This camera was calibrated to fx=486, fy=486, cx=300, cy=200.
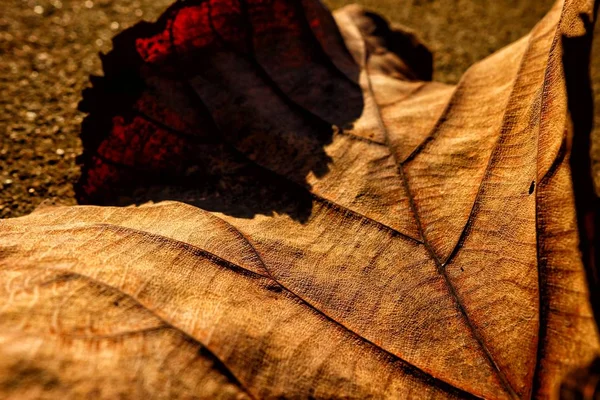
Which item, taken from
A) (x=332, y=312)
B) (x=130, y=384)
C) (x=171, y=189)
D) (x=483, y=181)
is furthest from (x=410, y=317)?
(x=171, y=189)

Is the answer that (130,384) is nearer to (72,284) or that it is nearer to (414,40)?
(72,284)

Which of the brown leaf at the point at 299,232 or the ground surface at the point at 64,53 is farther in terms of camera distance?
the ground surface at the point at 64,53

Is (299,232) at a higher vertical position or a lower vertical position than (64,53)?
lower

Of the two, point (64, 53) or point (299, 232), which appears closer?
point (299, 232)
